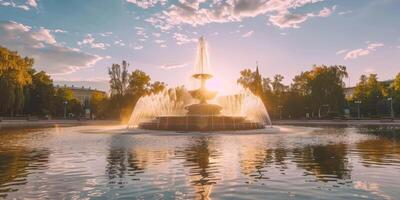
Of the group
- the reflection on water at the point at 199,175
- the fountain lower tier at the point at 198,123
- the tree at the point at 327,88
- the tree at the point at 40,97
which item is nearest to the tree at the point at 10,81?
the tree at the point at 40,97

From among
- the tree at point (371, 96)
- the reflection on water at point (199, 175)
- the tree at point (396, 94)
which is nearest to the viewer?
the reflection on water at point (199, 175)

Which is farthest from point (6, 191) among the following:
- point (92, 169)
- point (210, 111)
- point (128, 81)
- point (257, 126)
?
point (128, 81)

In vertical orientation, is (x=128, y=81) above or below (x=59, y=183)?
above

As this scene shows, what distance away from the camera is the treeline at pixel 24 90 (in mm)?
57406

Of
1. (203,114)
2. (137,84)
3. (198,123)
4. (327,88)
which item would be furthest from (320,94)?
(198,123)

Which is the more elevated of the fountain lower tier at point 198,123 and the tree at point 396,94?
the tree at point 396,94

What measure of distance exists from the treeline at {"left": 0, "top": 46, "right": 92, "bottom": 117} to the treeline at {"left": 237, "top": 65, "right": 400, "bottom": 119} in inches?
1825

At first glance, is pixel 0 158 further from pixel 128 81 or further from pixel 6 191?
pixel 128 81

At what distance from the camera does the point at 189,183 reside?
823cm

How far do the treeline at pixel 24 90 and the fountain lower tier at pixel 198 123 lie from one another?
37.3 m

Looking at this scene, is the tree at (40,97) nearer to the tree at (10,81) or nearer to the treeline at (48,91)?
the treeline at (48,91)

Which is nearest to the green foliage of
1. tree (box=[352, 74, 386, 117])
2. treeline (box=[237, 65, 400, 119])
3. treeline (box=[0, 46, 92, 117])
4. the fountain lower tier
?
treeline (box=[237, 65, 400, 119])

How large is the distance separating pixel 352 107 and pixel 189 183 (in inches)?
3711

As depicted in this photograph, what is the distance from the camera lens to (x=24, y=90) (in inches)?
2729
